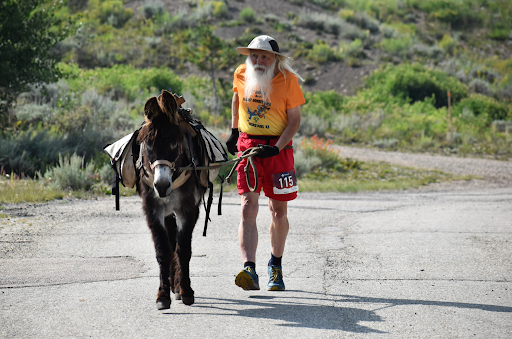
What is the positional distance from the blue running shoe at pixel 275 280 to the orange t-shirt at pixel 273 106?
1281 millimetres

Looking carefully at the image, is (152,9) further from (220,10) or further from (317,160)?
(317,160)

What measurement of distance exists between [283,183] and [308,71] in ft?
102

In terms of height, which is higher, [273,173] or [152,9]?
[152,9]

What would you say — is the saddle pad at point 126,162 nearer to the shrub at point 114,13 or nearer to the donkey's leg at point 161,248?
the donkey's leg at point 161,248

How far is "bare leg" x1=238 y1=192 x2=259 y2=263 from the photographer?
18.0ft

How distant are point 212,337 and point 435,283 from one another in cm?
249

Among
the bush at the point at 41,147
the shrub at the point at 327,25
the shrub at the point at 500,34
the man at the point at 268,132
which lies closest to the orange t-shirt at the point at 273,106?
the man at the point at 268,132

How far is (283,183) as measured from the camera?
5.37 metres

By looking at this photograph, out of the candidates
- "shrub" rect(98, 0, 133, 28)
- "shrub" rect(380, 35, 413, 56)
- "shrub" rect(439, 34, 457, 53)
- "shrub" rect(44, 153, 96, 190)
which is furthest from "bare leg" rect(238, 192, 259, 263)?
"shrub" rect(439, 34, 457, 53)

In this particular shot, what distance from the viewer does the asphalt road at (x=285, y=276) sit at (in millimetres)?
4453

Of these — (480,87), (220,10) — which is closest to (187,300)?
(480,87)

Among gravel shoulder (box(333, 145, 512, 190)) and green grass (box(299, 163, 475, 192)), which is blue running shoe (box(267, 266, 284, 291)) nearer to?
green grass (box(299, 163, 475, 192))

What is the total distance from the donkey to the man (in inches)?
20.6

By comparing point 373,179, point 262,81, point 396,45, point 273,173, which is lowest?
point 373,179
